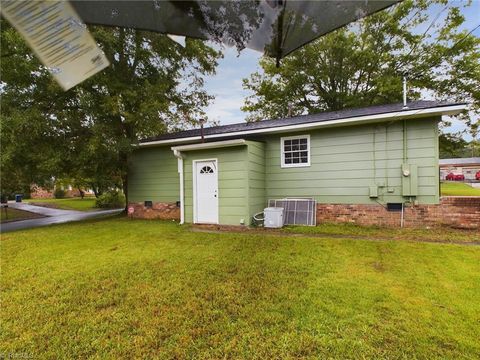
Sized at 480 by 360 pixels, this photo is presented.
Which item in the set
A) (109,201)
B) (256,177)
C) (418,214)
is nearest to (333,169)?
(256,177)

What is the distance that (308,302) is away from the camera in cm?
293

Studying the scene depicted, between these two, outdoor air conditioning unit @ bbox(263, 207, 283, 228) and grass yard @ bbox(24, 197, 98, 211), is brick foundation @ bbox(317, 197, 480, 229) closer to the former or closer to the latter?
outdoor air conditioning unit @ bbox(263, 207, 283, 228)

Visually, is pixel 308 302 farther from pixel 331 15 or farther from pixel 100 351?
pixel 331 15

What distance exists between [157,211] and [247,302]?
25.7ft

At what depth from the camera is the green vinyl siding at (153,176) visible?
9.83 m

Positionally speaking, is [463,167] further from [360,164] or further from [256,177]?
[256,177]

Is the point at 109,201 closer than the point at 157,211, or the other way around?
the point at 157,211

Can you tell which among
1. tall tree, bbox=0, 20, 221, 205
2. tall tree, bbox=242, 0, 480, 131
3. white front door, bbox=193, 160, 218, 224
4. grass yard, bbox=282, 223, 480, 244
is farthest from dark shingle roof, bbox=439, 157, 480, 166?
tall tree, bbox=0, 20, 221, 205

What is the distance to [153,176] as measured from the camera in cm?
1020

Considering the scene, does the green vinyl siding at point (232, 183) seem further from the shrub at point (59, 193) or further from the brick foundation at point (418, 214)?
the shrub at point (59, 193)

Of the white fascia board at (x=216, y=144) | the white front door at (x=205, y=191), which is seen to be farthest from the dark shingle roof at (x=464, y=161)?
the white front door at (x=205, y=191)

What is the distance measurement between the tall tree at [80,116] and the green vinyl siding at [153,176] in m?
0.52

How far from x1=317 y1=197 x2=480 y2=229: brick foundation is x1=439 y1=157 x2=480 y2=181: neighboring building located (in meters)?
37.6

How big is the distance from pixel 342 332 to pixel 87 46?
276 cm
